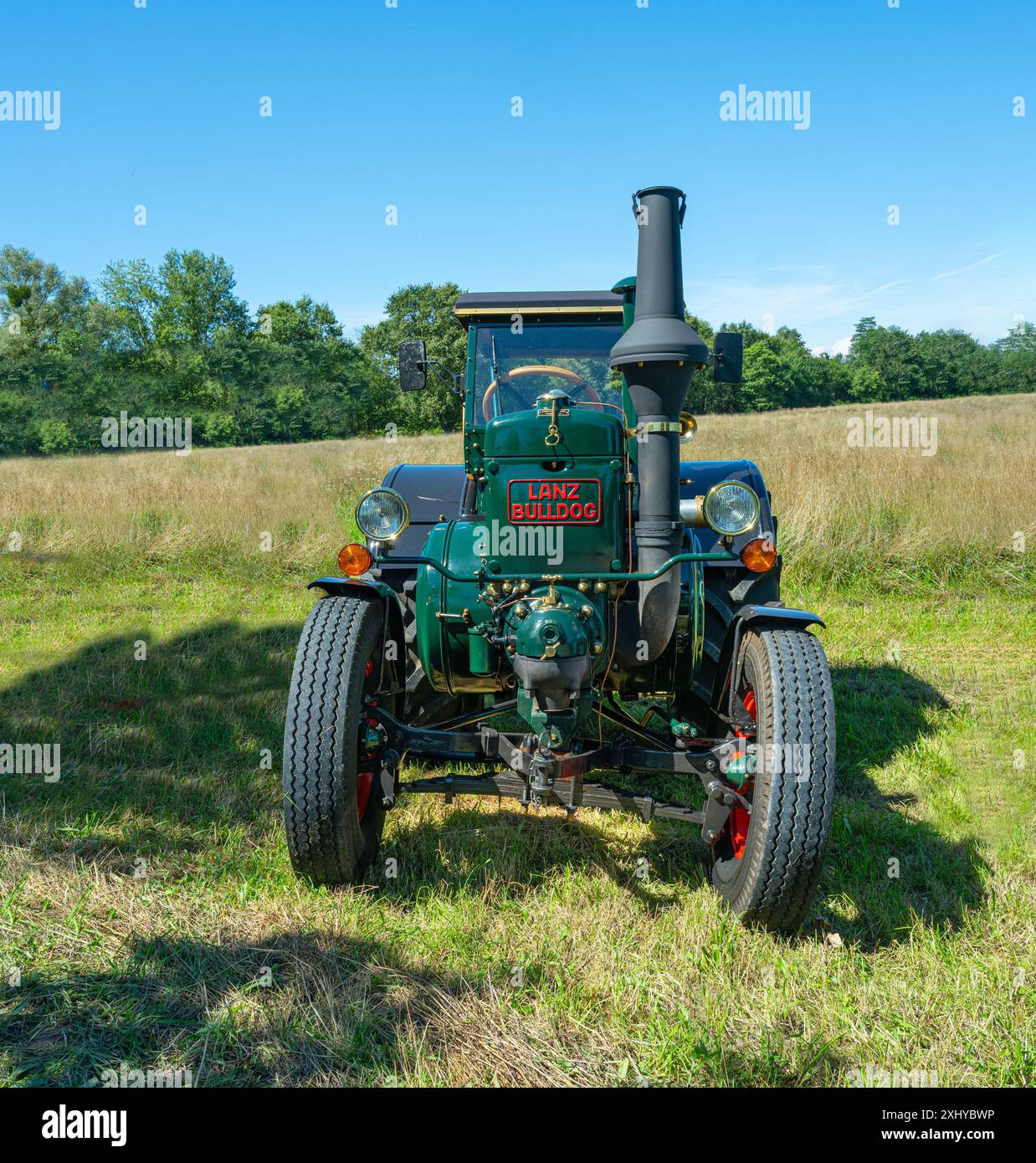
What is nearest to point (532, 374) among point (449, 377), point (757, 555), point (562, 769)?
point (449, 377)

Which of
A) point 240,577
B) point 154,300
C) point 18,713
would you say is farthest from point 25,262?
point 18,713

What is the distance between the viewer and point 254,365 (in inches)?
1287

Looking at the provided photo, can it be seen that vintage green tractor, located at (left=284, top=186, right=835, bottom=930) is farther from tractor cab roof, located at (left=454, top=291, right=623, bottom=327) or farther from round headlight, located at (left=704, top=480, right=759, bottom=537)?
tractor cab roof, located at (left=454, top=291, right=623, bottom=327)

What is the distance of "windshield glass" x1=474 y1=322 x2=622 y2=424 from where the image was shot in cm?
448

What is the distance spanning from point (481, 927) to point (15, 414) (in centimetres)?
2953

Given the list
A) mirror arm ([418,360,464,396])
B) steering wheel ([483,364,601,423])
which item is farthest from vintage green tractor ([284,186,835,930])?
mirror arm ([418,360,464,396])

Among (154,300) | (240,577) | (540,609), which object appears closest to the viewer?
(540,609)

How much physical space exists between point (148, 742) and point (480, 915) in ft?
7.65

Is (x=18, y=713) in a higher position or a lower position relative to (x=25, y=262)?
lower

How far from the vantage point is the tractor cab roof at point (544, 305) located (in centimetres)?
459

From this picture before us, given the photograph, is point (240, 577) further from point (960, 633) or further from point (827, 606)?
point (960, 633)

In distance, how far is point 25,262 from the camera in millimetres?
43344
